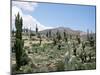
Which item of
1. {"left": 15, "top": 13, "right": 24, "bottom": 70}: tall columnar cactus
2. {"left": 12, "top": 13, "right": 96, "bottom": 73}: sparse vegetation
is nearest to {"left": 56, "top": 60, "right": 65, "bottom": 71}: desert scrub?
{"left": 12, "top": 13, "right": 96, "bottom": 73}: sparse vegetation

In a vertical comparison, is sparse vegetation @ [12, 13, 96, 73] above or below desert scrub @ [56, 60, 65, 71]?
above

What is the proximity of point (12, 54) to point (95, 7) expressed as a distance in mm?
1208

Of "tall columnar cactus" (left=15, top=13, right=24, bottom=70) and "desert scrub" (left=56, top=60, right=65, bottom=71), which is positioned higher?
"tall columnar cactus" (left=15, top=13, right=24, bottom=70)

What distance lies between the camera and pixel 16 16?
224cm

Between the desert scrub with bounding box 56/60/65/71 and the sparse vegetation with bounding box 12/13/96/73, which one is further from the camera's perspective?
the desert scrub with bounding box 56/60/65/71

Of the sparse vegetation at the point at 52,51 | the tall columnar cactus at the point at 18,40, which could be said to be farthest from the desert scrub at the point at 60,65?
the tall columnar cactus at the point at 18,40

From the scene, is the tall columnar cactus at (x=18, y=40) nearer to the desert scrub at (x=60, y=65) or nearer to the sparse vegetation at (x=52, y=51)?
the sparse vegetation at (x=52, y=51)

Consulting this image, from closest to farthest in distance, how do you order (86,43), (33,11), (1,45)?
(1,45) → (33,11) → (86,43)

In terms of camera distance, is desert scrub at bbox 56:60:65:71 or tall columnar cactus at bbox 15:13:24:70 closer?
tall columnar cactus at bbox 15:13:24:70

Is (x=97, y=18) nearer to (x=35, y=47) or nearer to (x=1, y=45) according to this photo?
(x=35, y=47)

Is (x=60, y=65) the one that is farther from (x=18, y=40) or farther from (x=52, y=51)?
(x=18, y=40)

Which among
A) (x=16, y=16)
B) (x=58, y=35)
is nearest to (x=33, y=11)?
(x=16, y=16)

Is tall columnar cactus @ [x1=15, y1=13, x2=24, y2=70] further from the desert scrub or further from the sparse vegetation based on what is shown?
the desert scrub

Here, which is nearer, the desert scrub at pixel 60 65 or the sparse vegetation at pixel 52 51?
the sparse vegetation at pixel 52 51
